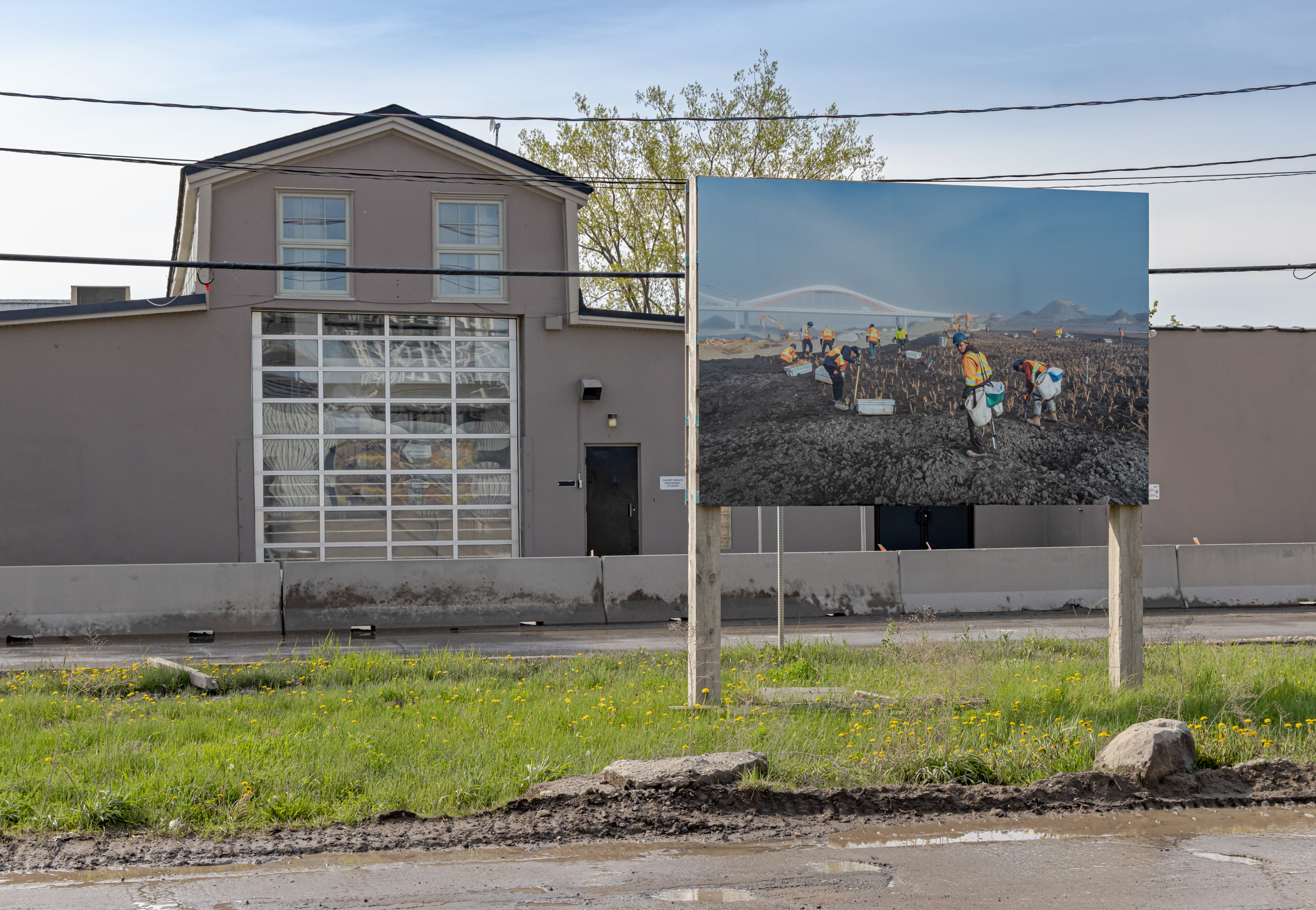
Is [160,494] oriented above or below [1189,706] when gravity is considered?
above

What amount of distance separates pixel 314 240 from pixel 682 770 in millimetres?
15797

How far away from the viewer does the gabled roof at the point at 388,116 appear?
1900 centimetres

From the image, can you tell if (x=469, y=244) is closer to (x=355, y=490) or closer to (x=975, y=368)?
(x=355, y=490)

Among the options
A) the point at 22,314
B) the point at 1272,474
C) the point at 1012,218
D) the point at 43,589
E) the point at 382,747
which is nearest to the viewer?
the point at 382,747

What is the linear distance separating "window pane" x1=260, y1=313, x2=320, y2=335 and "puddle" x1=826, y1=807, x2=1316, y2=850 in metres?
16.4

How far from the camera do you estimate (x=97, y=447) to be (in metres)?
18.6

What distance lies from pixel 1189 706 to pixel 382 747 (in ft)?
19.8

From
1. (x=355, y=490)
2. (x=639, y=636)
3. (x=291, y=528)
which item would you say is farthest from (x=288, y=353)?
(x=639, y=636)

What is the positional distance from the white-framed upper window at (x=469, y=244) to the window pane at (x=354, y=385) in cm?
189

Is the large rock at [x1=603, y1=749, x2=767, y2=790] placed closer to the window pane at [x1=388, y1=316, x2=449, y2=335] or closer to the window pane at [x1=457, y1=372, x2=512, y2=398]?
the window pane at [x1=457, y1=372, x2=512, y2=398]

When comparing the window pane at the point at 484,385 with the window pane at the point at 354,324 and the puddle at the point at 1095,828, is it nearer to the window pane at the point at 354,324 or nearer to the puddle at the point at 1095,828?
the window pane at the point at 354,324

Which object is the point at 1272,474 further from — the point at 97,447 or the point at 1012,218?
the point at 97,447

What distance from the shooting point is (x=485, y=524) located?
20.6 meters

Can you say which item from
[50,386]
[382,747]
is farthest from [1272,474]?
[50,386]
